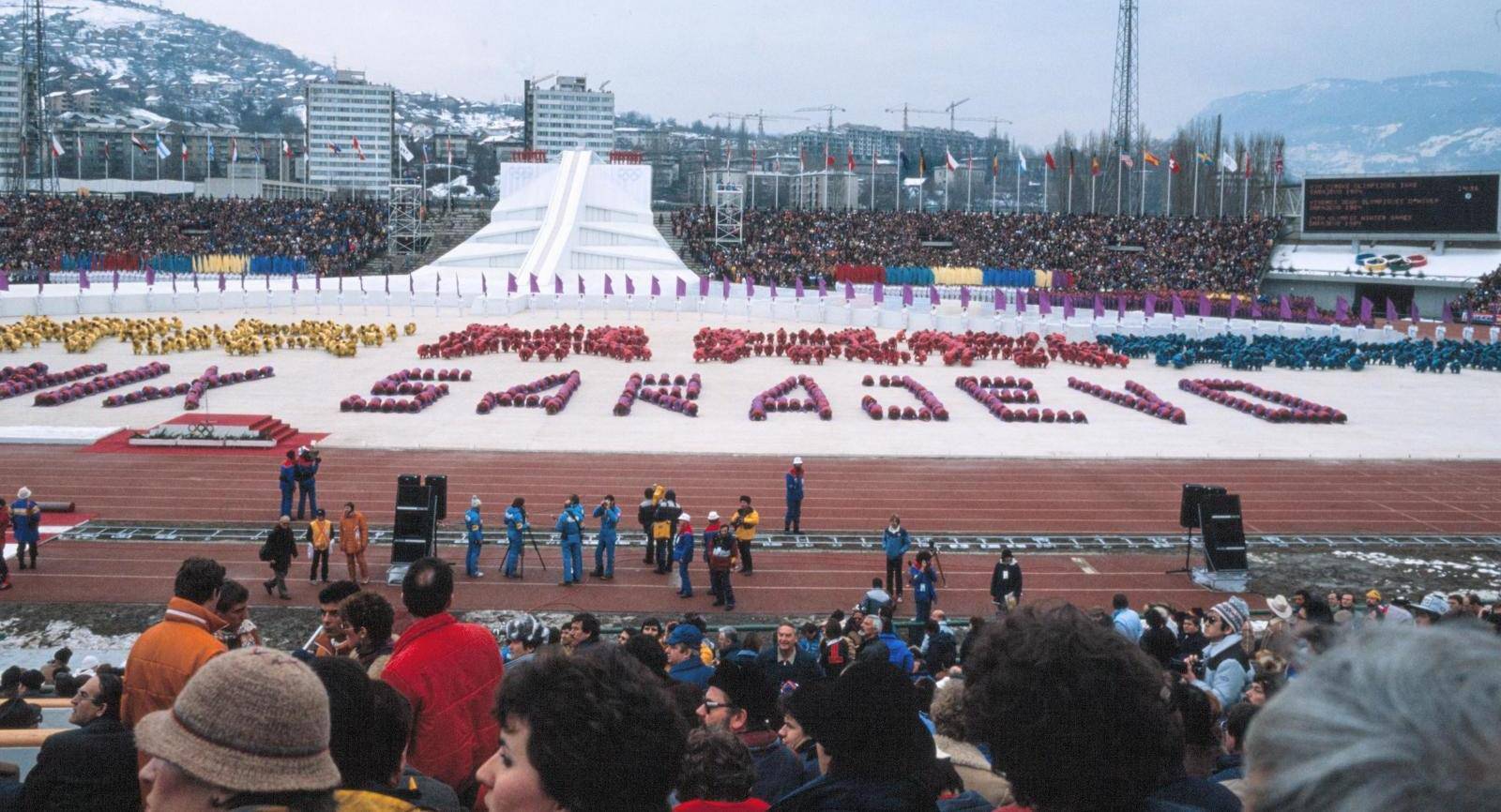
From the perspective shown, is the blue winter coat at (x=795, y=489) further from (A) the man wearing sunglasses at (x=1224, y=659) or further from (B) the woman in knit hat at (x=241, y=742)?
(B) the woman in knit hat at (x=241, y=742)

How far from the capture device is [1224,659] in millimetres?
7668

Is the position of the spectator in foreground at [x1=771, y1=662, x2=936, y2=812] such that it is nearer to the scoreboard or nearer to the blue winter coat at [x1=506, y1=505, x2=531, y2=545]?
the blue winter coat at [x1=506, y1=505, x2=531, y2=545]

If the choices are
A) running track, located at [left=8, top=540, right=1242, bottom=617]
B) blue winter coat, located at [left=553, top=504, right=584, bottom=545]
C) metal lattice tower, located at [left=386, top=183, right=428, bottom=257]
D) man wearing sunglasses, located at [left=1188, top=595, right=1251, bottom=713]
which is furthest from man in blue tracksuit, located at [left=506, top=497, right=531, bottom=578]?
metal lattice tower, located at [left=386, top=183, right=428, bottom=257]

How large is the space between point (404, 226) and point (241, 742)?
73330mm

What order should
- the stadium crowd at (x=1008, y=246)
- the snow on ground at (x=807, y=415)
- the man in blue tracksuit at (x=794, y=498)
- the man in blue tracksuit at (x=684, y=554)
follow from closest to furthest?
1. the man in blue tracksuit at (x=684, y=554)
2. the man in blue tracksuit at (x=794, y=498)
3. the snow on ground at (x=807, y=415)
4. the stadium crowd at (x=1008, y=246)

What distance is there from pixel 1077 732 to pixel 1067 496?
18724mm

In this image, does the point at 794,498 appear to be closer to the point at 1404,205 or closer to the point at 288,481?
the point at 288,481

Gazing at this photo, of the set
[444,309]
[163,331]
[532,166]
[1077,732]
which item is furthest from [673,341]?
[1077,732]

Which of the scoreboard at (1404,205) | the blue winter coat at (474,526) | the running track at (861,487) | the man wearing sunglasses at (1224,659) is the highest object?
the scoreboard at (1404,205)

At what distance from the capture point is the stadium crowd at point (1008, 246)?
66.6m

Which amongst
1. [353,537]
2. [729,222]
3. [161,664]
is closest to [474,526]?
[353,537]

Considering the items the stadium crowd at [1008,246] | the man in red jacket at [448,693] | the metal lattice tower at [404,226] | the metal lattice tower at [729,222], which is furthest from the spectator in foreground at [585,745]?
the metal lattice tower at [404,226]

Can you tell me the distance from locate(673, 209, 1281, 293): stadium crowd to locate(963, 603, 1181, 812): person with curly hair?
60019 millimetres

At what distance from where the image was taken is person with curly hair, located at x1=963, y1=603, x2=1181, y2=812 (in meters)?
2.63
